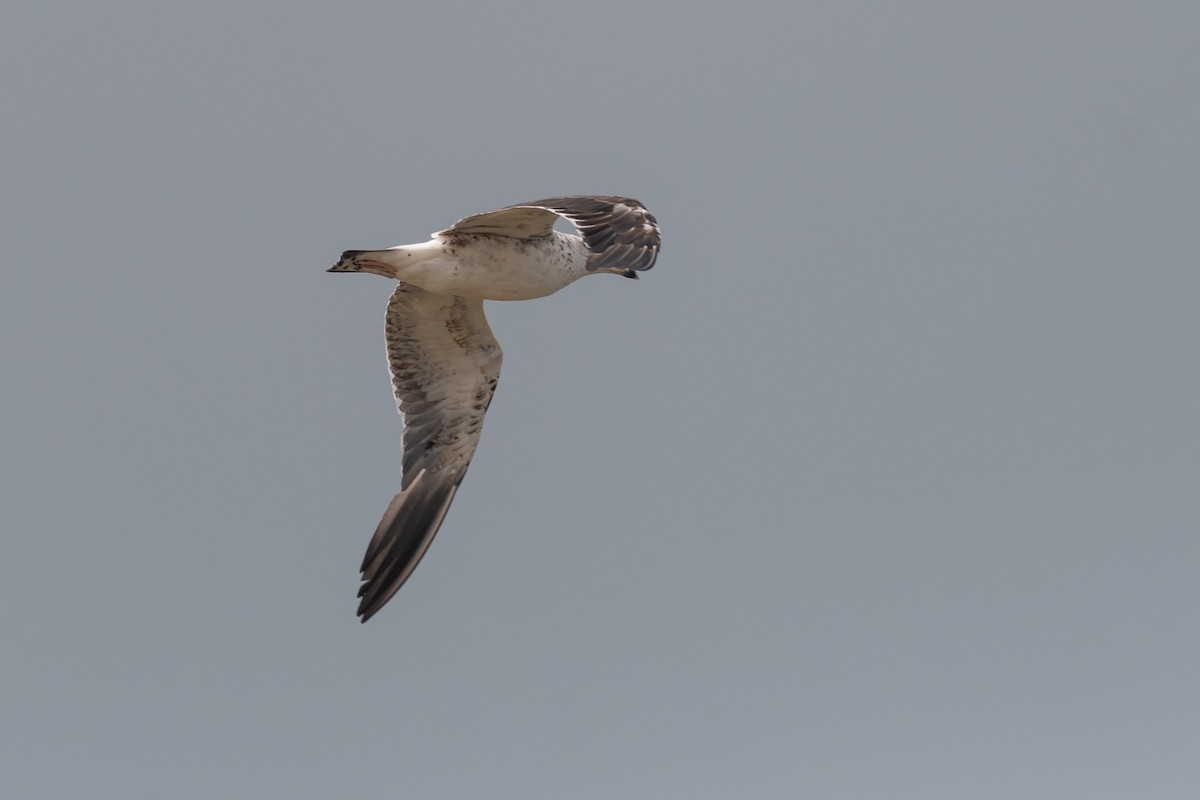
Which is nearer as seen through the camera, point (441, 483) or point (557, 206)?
point (557, 206)

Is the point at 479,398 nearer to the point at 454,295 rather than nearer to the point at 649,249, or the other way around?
the point at 454,295

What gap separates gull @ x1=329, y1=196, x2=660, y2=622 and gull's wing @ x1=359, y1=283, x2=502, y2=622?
1 centimetres

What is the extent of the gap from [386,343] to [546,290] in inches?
110

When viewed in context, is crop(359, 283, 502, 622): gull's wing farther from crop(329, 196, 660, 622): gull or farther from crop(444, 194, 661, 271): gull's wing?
crop(444, 194, 661, 271): gull's wing

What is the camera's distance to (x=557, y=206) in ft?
49.1

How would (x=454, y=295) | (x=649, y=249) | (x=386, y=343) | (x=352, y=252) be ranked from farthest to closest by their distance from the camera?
(x=386, y=343), (x=454, y=295), (x=352, y=252), (x=649, y=249)

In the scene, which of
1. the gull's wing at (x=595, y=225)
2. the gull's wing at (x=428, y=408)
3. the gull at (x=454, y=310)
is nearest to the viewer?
the gull's wing at (x=595, y=225)

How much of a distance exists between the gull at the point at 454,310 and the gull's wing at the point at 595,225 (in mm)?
12

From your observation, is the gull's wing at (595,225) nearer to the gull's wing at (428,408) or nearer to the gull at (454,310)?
the gull at (454,310)

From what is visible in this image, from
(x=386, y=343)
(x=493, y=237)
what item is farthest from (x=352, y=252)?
(x=386, y=343)

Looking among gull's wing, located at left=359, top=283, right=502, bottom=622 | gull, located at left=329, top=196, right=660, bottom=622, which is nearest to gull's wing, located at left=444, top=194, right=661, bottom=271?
gull, located at left=329, top=196, right=660, bottom=622

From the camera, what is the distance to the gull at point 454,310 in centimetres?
1511

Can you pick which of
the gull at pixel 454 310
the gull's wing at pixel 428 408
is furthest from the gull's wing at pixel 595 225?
the gull's wing at pixel 428 408

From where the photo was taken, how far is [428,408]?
18594 mm
